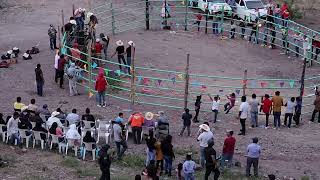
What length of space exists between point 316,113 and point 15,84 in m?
11.4

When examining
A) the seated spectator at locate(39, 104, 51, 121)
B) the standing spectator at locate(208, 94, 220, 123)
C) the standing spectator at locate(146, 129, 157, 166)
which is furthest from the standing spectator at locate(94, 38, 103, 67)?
the standing spectator at locate(146, 129, 157, 166)

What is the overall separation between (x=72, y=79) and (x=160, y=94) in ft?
11.0

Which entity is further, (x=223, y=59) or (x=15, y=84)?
(x=223, y=59)

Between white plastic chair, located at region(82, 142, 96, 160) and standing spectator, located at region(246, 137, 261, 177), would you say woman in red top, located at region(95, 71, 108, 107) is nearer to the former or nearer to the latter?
white plastic chair, located at region(82, 142, 96, 160)

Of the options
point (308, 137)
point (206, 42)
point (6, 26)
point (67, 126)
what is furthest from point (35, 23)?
point (308, 137)

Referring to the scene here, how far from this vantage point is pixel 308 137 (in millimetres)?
23141

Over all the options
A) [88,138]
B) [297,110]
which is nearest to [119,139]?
[88,138]

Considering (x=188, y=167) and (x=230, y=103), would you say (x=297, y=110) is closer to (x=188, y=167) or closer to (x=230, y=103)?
(x=230, y=103)

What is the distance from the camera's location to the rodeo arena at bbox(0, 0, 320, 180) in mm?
20453

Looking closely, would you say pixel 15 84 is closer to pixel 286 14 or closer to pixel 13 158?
pixel 13 158

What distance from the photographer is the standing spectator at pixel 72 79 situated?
26150mm

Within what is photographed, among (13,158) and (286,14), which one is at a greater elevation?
(286,14)

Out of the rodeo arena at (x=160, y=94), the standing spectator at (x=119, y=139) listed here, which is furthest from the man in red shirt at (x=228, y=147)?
the standing spectator at (x=119, y=139)

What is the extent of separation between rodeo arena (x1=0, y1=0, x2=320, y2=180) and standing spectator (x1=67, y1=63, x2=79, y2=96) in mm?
48
